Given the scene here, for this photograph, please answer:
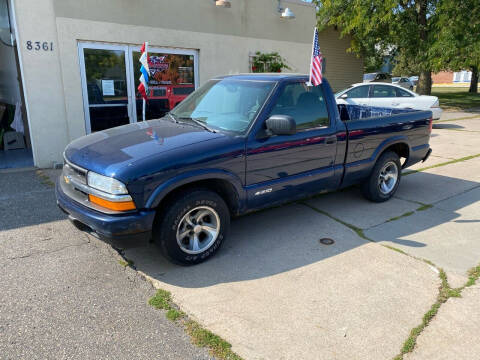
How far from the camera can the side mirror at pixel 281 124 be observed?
3.86 meters

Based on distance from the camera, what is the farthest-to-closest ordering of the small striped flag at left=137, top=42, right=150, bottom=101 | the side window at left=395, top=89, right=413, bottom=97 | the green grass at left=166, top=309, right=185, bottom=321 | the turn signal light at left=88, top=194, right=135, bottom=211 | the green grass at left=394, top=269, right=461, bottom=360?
1. the side window at left=395, top=89, right=413, bottom=97
2. the small striped flag at left=137, top=42, right=150, bottom=101
3. the turn signal light at left=88, top=194, right=135, bottom=211
4. the green grass at left=166, top=309, right=185, bottom=321
5. the green grass at left=394, top=269, right=461, bottom=360

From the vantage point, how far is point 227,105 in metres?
4.45

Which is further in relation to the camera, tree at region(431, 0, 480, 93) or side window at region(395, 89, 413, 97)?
tree at region(431, 0, 480, 93)

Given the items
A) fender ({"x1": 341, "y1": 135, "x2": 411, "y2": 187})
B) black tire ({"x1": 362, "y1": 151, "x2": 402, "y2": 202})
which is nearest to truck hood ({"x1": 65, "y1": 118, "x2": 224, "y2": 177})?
→ fender ({"x1": 341, "y1": 135, "x2": 411, "y2": 187})

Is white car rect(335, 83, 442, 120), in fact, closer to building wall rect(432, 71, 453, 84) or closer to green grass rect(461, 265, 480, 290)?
green grass rect(461, 265, 480, 290)

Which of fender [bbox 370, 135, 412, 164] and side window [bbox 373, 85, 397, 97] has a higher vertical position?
side window [bbox 373, 85, 397, 97]

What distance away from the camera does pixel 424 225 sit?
16.2 ft

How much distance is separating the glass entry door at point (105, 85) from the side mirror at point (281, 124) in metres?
5.57

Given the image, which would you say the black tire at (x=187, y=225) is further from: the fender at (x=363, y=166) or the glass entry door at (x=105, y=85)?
the glass entry door at (x=105, y=85)

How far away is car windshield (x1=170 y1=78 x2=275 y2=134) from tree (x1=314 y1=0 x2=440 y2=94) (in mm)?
15074

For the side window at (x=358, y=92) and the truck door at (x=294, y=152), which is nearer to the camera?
the truck door at (x=294, y=152)

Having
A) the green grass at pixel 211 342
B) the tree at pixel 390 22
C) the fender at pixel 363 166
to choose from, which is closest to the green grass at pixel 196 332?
the green grass at pixel 211 342

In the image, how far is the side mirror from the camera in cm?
386

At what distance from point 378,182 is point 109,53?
6243 millimetres
